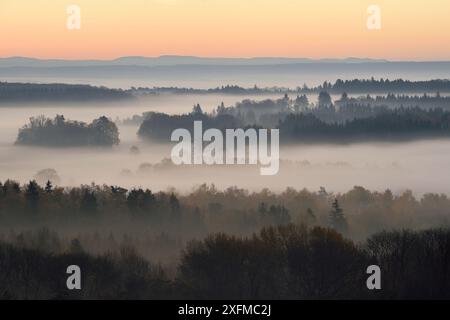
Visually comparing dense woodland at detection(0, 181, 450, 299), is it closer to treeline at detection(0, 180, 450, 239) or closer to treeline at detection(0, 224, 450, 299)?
treeline at detection(0, 224, 450, 299)

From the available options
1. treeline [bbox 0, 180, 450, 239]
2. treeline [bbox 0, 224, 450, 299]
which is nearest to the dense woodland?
treeline [bbox 0, 224, 450, 299]

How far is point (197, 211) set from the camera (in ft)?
451

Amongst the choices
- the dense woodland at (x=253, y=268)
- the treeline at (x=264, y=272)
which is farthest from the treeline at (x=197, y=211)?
the treeline at (x=264, y=272)

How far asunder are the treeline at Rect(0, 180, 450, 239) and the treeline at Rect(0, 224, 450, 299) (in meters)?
46.7

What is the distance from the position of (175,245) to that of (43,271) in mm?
47355

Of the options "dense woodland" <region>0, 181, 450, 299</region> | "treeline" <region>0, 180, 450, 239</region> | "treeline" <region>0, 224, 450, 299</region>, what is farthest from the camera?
"treeline" <region>0, 180, 450, 239</region>

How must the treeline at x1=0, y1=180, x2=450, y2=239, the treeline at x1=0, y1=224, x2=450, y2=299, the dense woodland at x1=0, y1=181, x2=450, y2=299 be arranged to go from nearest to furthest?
the treeline at x1=0, y1=224, x2=450, y2=299 < the dense woodland at x1=0, y1=181, x2=450, y2=299 < the treeline at x1=0, y1=180, x2=450, y2=239

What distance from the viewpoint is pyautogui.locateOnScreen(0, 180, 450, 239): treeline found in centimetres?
11981

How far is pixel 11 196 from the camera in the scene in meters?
120

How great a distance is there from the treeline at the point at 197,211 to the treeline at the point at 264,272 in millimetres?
46720

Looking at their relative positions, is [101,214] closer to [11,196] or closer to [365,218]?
[11,196]

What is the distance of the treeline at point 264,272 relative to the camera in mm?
60781
